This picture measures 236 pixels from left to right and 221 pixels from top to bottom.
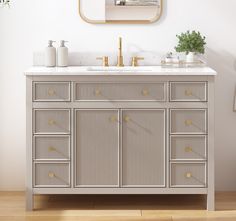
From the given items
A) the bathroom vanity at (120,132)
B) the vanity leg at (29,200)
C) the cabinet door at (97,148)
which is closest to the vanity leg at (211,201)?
the bathroom vanity at (120,132)

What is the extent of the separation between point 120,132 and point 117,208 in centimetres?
48

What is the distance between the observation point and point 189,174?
14.5 feet

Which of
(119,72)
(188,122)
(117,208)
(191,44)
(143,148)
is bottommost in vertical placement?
(117,208)

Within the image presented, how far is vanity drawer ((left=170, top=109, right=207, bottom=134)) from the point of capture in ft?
14.4

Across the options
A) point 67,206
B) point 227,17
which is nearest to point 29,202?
point 67,206

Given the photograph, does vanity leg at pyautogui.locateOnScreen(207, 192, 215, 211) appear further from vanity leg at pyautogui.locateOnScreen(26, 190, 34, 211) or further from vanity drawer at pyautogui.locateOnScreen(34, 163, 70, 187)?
vanity leg at pyautogui.locateOnScreen(26, 190, 34, 211)

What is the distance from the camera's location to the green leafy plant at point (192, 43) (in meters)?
4.71

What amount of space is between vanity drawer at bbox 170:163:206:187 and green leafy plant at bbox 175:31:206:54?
2.57ft

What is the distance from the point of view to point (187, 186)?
14.5ft

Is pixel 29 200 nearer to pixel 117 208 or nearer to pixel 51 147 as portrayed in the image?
pixel 51 147

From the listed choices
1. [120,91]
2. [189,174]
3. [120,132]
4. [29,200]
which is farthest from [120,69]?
[29,200]

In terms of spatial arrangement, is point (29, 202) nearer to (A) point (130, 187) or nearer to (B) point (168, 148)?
(A) point (130, 187)

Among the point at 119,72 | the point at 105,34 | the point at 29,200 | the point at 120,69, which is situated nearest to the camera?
the point at 119,72

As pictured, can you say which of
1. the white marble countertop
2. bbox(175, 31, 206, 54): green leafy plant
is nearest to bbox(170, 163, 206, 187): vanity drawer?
the white marble countertop
